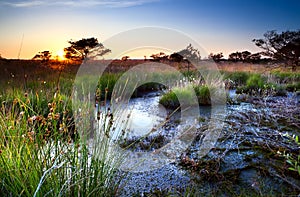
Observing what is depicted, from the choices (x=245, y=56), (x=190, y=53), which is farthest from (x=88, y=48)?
(x=245, y=56)

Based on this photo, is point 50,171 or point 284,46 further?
point 284,46

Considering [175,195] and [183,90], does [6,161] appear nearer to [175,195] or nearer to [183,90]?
[175,195]

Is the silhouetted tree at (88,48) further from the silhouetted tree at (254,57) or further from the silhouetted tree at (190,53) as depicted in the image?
the silhouetted tree at (254,57)

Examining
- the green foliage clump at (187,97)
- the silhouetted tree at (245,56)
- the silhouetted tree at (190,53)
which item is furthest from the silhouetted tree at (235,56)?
the green foliage clump at (187,97)

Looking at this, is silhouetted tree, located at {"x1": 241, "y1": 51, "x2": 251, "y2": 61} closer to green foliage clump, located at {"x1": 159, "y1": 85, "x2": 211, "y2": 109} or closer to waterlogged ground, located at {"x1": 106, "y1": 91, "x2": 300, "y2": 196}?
green foliage clump, located at {"x1": 159, "y1": 85, "x2": 211, "y2": 109}

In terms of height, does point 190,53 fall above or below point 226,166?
above

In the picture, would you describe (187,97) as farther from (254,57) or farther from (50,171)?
(254,57)

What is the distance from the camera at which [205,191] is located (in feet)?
8.30

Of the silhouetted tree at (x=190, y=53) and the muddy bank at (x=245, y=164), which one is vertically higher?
the silhouetted tree at (x=190, y=53)

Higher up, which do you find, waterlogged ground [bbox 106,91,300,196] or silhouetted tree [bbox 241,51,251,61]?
silhouetted tree [bbox 241,51,251,61]

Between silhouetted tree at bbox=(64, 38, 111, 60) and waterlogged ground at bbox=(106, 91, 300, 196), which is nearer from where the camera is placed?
waterlogged ground at bbox=(106, 91, 300, 196)

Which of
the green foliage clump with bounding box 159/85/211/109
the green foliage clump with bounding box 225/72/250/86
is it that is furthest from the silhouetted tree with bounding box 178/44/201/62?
the green foliage clump with bounding box 159/85/211/109

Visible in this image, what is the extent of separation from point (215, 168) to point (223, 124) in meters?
1.79

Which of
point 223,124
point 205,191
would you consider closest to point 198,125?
point 223,124
